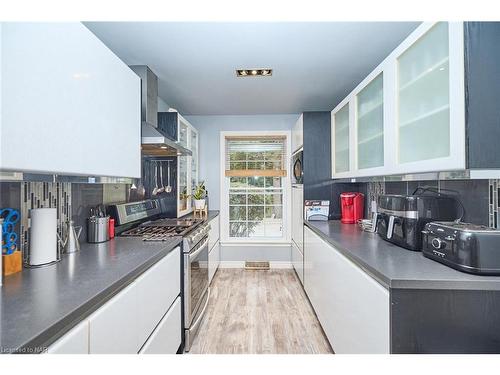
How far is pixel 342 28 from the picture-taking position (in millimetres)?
1818

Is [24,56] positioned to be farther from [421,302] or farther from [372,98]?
[372,98]

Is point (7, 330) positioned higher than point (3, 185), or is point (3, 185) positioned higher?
point (3, 185)

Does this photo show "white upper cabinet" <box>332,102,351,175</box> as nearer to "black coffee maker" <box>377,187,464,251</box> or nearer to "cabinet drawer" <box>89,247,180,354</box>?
"black coffee maker" <box>377,187,464,251</box>

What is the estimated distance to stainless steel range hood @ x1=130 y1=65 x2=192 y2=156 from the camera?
81.3 inches

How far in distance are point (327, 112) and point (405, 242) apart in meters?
2.33

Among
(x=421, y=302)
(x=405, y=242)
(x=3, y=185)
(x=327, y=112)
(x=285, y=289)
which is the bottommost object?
(x=285, y=289)

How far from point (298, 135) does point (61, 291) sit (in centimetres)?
321

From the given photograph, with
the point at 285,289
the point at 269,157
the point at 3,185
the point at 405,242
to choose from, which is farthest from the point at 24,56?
the point at 269,157

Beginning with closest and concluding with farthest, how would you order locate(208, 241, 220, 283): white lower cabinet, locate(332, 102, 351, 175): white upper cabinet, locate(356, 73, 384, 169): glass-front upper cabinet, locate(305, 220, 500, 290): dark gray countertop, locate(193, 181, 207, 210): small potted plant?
1. locate(305, 220, 500, 290): dark gray countertop
2. locate(356, 73, 384, 169): glass-front upper cabinet
3. locate(332, 102, 351, 175): white upper cabinet
4. locate(208, 241, 220, 283): white lower cabinet
5. locate(193, 181, 207, 210): small potted plant

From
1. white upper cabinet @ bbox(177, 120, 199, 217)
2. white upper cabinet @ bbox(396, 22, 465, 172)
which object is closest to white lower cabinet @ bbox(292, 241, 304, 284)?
white upper cabinet @ bbox(177, 120, 199, 217)

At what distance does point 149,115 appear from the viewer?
7.59 feet

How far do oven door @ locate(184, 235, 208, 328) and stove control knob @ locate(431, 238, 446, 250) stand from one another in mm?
1618

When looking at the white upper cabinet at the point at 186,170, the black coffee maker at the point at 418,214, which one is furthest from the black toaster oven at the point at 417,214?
the white upper cabinet at the point at 186,170

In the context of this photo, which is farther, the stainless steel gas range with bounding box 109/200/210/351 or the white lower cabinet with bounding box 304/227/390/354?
the stainless steel gas range with bounding box 109/200/210/351
